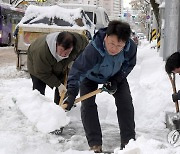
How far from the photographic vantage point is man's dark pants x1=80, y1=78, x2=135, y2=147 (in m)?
4.12

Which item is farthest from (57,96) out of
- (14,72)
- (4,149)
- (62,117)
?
(14,72)

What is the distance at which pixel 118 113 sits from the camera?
4.18m

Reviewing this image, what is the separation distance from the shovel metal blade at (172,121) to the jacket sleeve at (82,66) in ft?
4.51

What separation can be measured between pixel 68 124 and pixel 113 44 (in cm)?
211

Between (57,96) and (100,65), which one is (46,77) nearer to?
(57,96)

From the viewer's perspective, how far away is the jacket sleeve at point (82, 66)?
3795 mm

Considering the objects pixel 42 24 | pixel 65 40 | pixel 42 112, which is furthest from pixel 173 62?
pixel 42 24

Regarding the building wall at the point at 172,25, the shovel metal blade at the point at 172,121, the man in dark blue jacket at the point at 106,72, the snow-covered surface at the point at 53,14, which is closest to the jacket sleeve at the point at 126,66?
the man in dark blue jacket at the point at 106,72

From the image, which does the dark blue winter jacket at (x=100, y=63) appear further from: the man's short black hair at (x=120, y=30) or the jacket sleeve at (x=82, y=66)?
the man's short black hair at (x=120, y=30)

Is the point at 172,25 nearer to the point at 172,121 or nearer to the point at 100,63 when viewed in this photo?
the point at 172,121

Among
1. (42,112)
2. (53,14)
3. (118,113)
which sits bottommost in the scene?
(42,112)

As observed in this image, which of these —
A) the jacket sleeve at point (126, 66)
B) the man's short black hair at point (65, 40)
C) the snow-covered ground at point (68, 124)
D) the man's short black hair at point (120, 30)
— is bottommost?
the snow-covered ground at point (68, 124)

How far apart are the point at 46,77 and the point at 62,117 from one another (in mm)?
713

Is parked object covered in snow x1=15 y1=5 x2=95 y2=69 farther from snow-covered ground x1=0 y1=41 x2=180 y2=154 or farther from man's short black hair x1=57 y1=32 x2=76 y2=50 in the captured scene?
man's short black hair x1=57 y1=32 x2=76 y2=50
